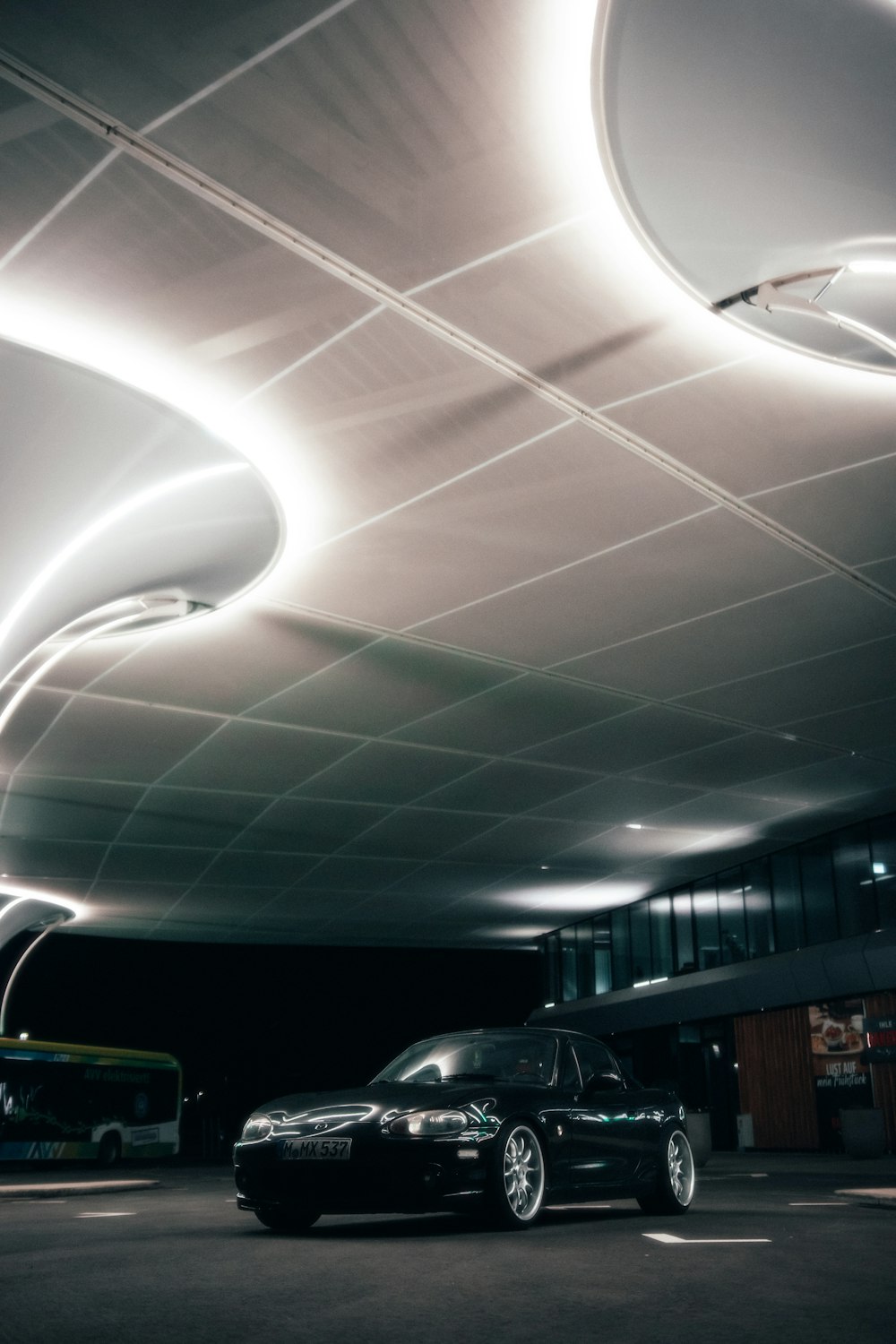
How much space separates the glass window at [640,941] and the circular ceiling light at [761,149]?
25004 millimetres

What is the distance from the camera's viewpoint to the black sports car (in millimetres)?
7770

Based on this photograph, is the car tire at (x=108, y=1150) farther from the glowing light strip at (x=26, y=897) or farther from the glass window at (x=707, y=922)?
the glass window at (x=707, y=922)

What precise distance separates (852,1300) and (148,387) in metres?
6.76

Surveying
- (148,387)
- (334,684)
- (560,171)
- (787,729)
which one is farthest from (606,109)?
(787,729)

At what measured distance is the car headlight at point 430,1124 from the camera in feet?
25.6

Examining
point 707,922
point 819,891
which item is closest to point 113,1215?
point 819,891

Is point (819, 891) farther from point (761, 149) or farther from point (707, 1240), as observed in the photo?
point (761, 149)

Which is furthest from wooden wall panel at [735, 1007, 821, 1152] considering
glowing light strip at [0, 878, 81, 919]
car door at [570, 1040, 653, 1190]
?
car door at [570, 1040, 653, 1190]

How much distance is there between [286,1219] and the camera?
8672mm

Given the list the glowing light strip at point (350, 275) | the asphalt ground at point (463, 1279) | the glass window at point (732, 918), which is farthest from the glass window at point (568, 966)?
the glowing light strip at point (350, 275)

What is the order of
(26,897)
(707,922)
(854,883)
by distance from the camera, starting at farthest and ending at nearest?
(707,922)
(26,897)
(854,883)

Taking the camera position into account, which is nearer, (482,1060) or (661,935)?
(482,1060)

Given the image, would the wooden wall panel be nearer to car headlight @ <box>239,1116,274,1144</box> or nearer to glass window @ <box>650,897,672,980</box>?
glass window @ <box>650,897,672,980</box>

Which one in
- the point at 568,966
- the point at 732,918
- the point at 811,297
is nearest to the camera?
the point at 811,297
